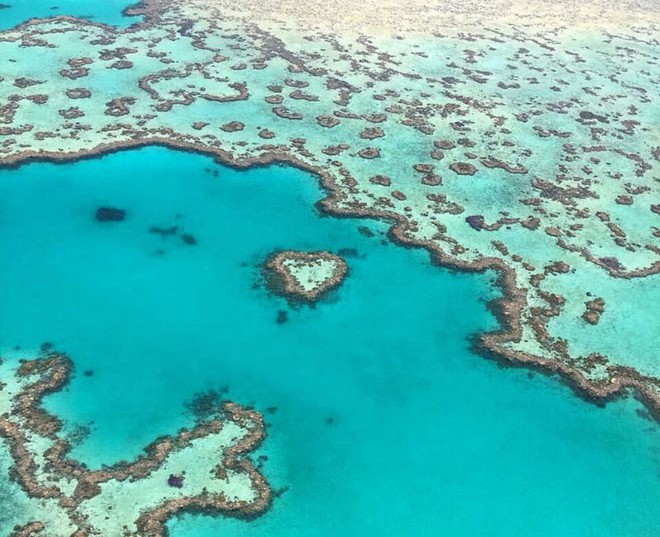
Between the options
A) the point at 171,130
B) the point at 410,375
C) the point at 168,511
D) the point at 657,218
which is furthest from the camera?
the point at 171,130

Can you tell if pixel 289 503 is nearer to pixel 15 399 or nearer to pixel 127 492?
pixel 127 492

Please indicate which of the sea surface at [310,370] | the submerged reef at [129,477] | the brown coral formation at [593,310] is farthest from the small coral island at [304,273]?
the brown coral formation at [593,310]

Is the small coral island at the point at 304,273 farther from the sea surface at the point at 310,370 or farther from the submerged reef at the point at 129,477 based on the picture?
the submerged reef at the point at 129,477

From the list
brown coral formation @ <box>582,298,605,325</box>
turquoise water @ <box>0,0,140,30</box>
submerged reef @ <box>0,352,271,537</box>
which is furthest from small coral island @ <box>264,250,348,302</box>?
turquoise water @ <box>0,0,140,30</box>

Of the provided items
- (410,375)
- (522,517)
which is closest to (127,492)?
(410,375)

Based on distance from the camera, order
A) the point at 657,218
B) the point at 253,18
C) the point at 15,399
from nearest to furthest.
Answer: the point at 15,399 < the point at 657,218 < the point at 253,18

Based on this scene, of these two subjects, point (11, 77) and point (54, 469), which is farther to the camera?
point (11, 77)

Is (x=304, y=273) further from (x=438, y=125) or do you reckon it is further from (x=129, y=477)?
(x=438, y=125)

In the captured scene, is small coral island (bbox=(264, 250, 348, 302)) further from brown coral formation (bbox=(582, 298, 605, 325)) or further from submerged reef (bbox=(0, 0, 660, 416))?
brown coral formation (bbox=(582, 298, 605, 325))
